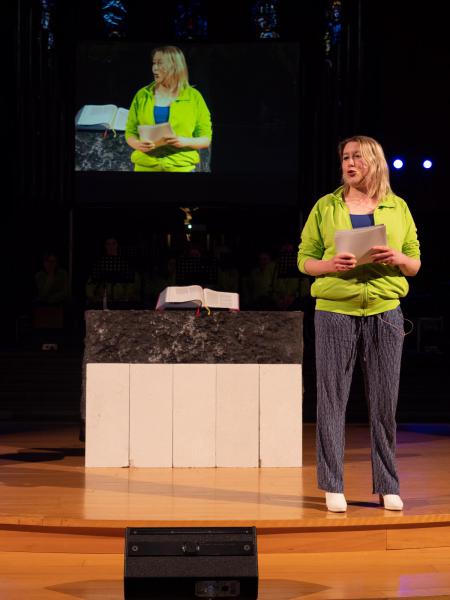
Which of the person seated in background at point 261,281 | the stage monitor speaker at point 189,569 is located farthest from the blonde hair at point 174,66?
the stage monitor speaker at point 189,569

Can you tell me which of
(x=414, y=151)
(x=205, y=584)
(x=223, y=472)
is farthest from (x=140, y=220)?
(x=205, y=584)

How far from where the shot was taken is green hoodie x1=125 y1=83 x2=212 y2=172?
1172 cm

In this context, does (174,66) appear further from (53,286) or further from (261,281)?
(53,286)

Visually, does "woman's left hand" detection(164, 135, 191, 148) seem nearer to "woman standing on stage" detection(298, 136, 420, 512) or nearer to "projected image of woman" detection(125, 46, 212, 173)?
"projected image of woman" detection(125, 46, 212, 173)

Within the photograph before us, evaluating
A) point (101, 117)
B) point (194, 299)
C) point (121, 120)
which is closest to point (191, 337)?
point (194, 299)

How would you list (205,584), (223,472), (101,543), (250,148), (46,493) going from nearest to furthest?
(205,584) < (101,543) < (46,493) < (223,472) < (250,148)

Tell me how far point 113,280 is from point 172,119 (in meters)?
2.46

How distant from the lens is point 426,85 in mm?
12578

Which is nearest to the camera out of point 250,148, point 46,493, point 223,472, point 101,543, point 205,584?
point 205,584

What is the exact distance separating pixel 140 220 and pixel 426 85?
410 centimetres

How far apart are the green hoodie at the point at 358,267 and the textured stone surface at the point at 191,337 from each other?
106cm

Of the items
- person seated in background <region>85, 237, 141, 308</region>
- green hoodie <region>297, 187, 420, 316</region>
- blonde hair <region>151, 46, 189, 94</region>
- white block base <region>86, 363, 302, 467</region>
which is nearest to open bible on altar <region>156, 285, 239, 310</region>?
white block base <region>86, 363, 302, 467</region>

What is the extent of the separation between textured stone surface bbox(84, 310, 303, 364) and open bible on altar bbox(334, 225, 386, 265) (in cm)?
132

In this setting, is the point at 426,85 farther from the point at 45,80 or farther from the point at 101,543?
the point at 101,543
